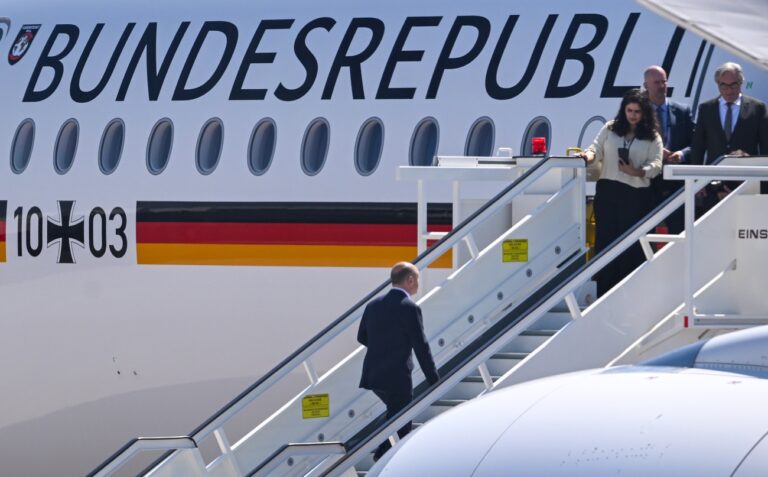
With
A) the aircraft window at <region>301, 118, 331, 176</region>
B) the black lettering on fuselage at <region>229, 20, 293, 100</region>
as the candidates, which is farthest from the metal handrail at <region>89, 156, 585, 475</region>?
the black lettering on fuselage at <region>229, 20, 293, 100</region>

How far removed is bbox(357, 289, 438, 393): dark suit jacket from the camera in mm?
9391

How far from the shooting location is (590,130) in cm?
1191

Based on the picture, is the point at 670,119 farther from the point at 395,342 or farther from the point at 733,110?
the point at 395,342

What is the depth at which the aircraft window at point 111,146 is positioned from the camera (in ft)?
45.2

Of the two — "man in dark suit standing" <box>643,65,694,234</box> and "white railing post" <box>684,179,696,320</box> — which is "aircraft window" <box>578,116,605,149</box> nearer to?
"man in dark suit standing" <box>643,65,694,234</box>

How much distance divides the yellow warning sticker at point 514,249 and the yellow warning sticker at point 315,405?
152 cm

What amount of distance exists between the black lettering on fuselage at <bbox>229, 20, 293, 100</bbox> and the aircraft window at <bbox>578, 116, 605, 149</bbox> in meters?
2.80

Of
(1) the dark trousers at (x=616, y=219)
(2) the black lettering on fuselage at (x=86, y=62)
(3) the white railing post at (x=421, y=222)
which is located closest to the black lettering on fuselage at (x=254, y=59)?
(2) the black lettering on fuselage at (x=86, y=62)

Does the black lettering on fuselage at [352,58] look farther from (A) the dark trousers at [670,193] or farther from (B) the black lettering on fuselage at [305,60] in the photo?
(A) the dark trousers at [670,193]

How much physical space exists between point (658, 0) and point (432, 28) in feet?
20.8

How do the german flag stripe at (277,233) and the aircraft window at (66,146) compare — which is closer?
the german flag stripe at (277,233)

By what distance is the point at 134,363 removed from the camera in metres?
13.5

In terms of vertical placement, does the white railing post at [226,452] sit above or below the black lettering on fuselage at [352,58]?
below

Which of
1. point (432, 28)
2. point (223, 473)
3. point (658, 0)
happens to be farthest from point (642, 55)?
point (658, 0)
